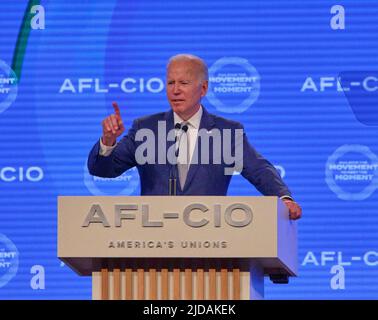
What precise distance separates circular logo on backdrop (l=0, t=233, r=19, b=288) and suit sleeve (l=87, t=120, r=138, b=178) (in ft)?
6.25

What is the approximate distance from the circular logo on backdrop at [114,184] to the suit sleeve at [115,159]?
5.87 feet

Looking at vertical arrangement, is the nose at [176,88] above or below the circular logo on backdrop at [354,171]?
above

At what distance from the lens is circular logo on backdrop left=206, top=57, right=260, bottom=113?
7047 millimetres

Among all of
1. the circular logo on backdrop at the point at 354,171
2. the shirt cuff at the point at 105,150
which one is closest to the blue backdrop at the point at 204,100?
the circular logo on backdrop at the point at 354,171

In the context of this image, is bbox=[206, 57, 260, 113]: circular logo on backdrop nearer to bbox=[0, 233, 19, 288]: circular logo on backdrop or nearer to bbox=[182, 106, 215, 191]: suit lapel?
bbox=[0, 233, 19, 288]: circular logo on backdrop

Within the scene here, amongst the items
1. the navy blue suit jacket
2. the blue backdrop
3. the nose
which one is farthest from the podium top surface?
the blue backdrop

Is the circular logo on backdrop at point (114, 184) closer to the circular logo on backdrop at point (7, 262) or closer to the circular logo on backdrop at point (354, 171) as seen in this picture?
the circular logo on backdrop at point (7, 262)

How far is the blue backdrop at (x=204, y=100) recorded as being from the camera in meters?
6.99

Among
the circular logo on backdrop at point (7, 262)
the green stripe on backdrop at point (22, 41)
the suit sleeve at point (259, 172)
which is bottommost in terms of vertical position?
the circular logo on backdrop at point (7, 262)

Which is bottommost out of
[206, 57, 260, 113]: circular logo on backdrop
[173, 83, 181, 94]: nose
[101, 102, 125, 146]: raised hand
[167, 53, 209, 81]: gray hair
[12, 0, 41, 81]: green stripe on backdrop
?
[101, 102, 125, 146]: raised hand

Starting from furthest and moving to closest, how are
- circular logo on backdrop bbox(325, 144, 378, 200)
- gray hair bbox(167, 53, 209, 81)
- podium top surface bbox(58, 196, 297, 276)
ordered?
circular logo on backdrop bbox(325, 144, 378, 200) → gray hair bbox(167, 53, 209, 81) → podium top surface bbox(58, 196, 297, 276)

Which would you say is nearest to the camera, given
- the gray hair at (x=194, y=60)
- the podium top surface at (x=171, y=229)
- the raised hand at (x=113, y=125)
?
the podium top surface at (x=171, y=229)

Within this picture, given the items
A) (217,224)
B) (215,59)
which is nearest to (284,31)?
(215,59)

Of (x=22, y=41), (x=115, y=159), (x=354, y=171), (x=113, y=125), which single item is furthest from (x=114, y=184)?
(x=113, y=125)
